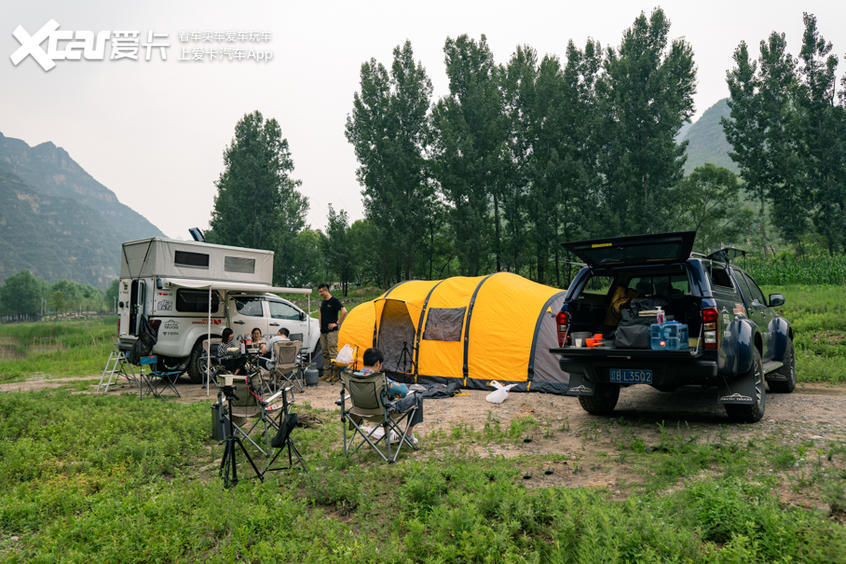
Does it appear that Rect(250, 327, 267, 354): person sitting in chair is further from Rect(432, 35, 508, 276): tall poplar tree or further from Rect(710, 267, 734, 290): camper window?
Rect(432, 35, 508, 276): tall poplar tree

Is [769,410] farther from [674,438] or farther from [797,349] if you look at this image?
[797,349]

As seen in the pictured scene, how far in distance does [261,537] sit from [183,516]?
81cm

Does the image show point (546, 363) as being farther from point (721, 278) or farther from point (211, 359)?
point (211, 359)

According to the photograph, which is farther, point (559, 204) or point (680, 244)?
point (559, 204)

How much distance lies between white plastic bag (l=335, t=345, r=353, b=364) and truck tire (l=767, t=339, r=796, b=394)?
7.30 meters

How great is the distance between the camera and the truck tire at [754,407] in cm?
557

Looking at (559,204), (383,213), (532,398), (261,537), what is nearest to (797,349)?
(532,398)

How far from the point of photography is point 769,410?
6.37 metres

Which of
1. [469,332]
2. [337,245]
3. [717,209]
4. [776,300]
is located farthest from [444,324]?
[717,209]

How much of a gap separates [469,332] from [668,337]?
15.8 feet

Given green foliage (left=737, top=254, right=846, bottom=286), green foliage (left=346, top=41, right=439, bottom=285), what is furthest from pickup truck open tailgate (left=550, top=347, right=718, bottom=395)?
green foliage (left=346, top=41, right=439, bottom=285)

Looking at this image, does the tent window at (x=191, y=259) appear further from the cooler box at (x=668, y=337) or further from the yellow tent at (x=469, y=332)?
the cooler box at (x=668, y=337)

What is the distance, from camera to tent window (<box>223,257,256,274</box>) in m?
12.1

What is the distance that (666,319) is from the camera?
5828 millimetres
